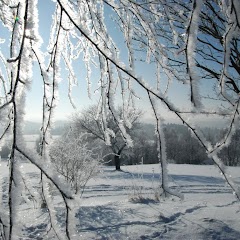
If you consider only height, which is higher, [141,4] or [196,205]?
[141,4]

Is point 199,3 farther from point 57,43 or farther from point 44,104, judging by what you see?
point 44,104

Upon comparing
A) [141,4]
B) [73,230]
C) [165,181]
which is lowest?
[73,230]

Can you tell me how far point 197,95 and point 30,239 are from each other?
3842 millimetres

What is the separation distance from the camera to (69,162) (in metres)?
10.1

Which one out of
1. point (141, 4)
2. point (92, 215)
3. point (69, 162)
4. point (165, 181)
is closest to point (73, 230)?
point (165, 181)

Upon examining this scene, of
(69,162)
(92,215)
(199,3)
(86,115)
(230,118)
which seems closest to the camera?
(199,3)

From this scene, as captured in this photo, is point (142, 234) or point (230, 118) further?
point (142, 234)

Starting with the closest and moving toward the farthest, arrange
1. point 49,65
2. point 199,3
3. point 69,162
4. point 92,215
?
point 199,3
point 49,65
point 92,215
point 69,162

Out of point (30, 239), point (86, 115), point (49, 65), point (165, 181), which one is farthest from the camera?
point (86, 115)

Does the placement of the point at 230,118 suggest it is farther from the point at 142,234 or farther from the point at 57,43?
the point at 142,234

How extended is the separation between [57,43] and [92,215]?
4.46m

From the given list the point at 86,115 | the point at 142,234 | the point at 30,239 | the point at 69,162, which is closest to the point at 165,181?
the point at 142,234

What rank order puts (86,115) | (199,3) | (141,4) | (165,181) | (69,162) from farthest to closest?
1. (86,115)
2. (69,162)
3. (141,4)
4. (165,181)
5. (199,3)

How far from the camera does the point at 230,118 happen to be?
0.79 meters
